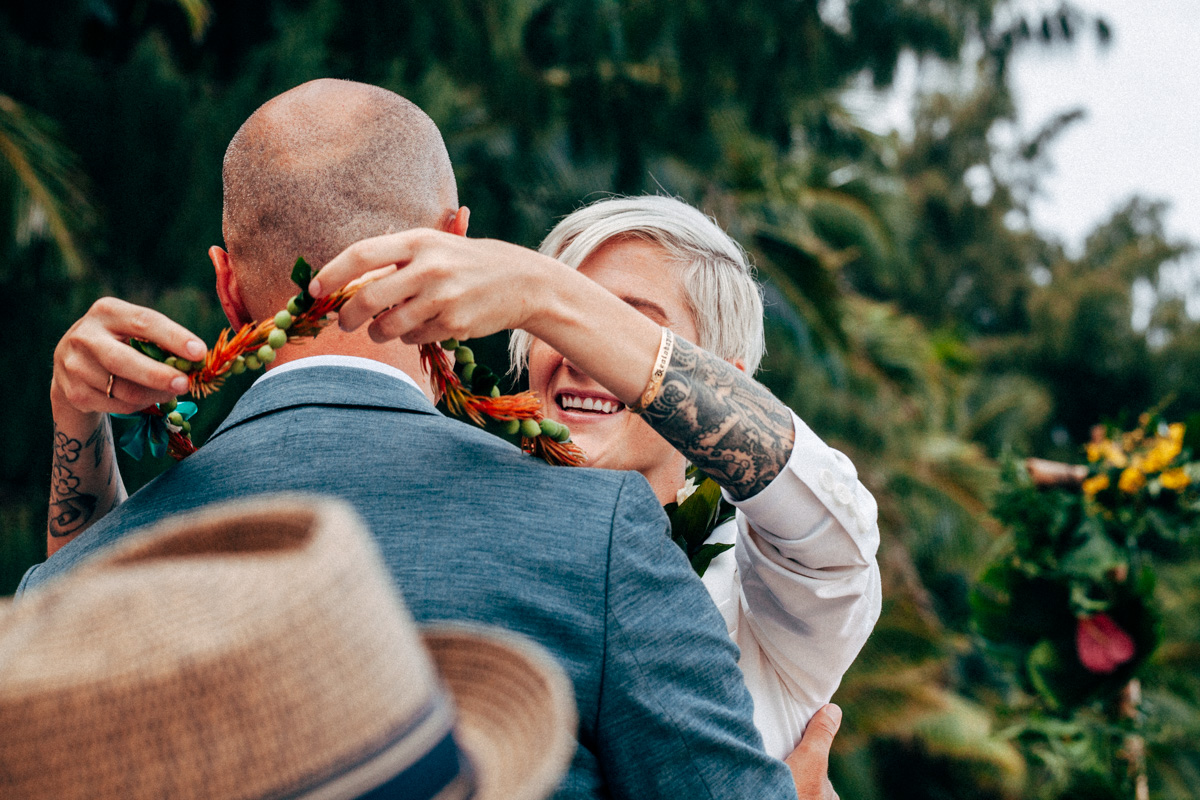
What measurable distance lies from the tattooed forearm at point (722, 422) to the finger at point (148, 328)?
64cm

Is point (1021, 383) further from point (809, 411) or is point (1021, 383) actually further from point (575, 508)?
point (575, 508)

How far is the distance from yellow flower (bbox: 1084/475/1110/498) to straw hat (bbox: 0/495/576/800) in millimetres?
4211

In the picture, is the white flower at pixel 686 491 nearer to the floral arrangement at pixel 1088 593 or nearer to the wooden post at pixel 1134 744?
the floral arrangement at pixel 1088 593

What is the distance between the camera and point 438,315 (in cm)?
122

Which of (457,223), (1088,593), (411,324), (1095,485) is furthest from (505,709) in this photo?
(1095,485)

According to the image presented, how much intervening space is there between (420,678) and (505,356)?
120 inches

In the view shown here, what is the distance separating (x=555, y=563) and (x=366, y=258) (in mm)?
454

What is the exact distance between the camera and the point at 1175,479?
169 inches

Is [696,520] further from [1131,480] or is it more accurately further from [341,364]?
[1131,480]

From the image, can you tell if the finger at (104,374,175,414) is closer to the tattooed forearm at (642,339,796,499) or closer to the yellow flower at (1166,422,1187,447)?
the tattooed forearm at (642,339,796,499)

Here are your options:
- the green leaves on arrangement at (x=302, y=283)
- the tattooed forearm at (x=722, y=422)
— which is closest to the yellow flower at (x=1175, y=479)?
the tattooed forearm at (x=722, y=422)

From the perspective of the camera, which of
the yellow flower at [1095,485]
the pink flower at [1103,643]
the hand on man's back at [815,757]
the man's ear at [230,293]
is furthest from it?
the yellow flower at [1095,485]

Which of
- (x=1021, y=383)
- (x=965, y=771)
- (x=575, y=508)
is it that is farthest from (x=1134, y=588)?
(x=1021, y=383)

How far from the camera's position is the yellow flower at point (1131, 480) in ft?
14.3
